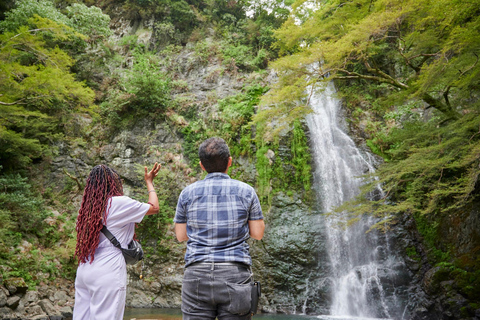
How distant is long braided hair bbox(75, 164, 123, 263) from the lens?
7.09ft

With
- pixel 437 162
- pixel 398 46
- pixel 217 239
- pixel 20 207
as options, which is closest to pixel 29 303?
pixel 20 207

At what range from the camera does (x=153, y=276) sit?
37.2 ft

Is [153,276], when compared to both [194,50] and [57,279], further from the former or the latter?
[194,50]

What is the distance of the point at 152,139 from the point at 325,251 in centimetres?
900

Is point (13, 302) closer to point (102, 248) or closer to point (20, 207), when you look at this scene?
point (20, 207)

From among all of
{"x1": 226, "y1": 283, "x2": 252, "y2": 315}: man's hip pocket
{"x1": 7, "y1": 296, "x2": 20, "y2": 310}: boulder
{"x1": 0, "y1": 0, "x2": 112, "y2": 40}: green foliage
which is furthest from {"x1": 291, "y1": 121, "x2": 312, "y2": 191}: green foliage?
{"x1": 0, "y1": 0, "x2": 112, "y2": 40}: green foliage

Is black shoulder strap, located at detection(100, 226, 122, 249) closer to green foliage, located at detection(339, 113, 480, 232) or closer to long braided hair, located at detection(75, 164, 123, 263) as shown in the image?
long braided hair, located at detection(75, 164, 123, 263)

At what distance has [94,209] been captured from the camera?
2256 millimetres

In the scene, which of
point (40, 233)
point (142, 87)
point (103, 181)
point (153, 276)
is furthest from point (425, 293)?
point (142, 87)

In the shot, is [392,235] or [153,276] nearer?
[392,235]

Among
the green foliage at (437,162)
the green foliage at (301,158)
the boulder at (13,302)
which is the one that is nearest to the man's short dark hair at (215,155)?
the green foliage at (437,162)

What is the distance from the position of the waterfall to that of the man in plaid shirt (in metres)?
6.97

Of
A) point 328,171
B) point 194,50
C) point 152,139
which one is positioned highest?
point 194,50

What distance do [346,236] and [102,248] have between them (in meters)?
9.74
